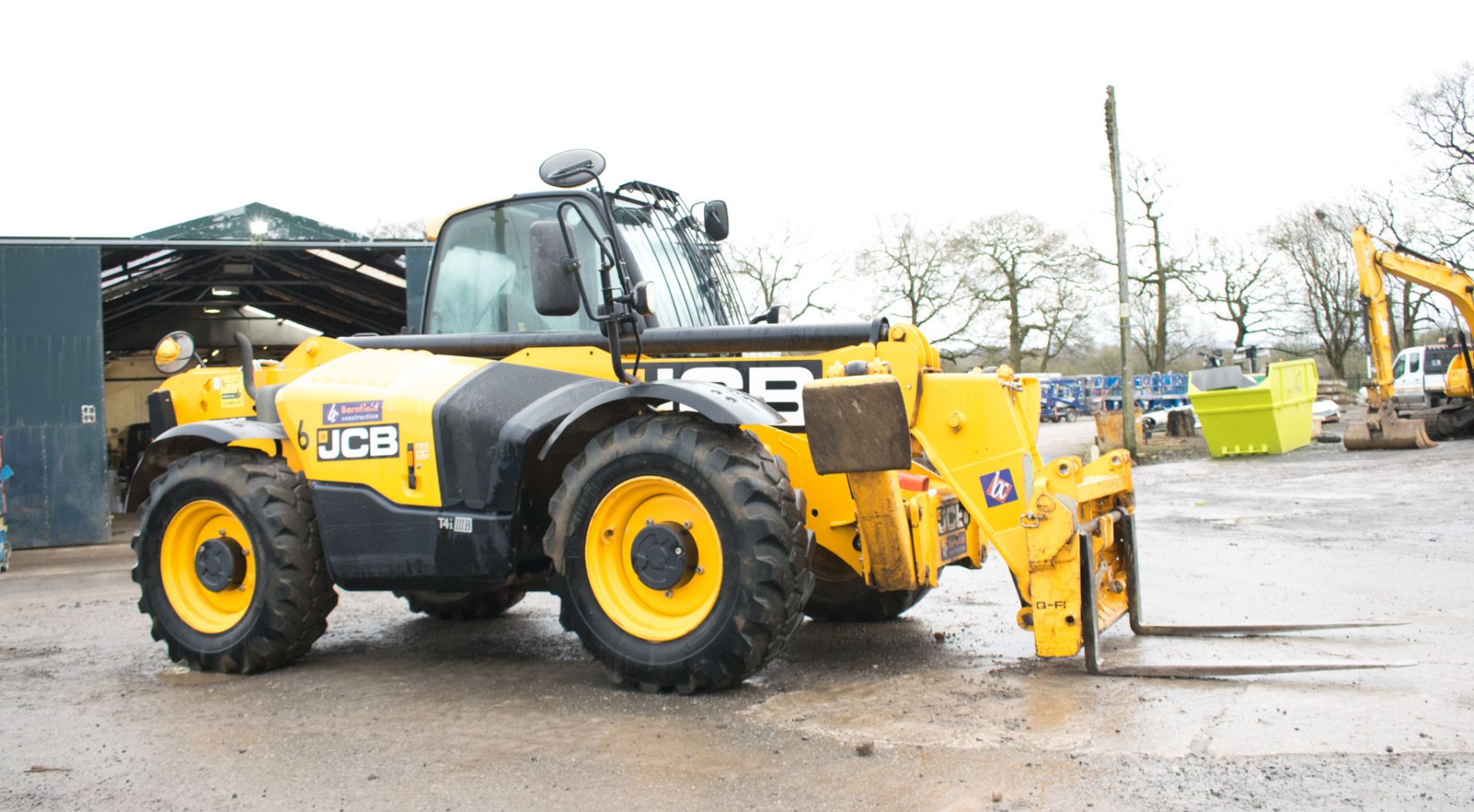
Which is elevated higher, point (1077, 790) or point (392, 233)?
point (392, 233)

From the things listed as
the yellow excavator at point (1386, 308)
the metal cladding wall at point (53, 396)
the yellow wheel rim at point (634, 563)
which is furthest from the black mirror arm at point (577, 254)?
the yellow excavator at point (1386, 308)

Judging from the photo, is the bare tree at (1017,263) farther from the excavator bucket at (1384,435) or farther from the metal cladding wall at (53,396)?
the metal cladding wall at (53,396)

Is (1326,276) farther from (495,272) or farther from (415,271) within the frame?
(495,272)

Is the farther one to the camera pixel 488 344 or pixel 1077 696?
pixel 488 344

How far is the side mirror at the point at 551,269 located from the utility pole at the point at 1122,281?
18.3 meters

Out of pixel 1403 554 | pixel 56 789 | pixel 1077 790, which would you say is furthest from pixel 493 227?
pixel 1403 554

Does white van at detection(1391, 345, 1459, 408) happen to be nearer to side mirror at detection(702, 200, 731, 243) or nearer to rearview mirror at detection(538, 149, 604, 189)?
side mirror at detection(702, 200, 731, 243)

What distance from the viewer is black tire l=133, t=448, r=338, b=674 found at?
5.95m

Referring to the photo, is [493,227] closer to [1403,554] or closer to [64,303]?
[1403,554]

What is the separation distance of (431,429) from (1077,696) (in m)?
3.22

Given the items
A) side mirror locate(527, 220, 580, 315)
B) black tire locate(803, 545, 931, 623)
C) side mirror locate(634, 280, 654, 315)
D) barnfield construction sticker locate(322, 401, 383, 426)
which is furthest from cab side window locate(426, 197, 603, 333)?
black tire locate(803, 545, 931, 623)

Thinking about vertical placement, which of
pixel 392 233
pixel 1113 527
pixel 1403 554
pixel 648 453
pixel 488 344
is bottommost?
pixel 1403 554

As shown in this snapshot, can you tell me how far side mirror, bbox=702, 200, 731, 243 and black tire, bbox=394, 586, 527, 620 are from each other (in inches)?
106

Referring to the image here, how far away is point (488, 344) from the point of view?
6293 millimetres
